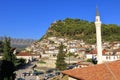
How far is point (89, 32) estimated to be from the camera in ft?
365

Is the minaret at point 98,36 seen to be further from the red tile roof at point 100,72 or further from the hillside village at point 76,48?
the hillside village at point 76,48

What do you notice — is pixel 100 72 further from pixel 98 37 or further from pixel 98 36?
pixel 98 36

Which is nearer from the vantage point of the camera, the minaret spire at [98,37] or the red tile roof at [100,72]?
the red tile roof at [100,72]

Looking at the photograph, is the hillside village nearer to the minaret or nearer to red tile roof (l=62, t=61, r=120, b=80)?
the minaret

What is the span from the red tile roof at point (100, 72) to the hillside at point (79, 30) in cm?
7805

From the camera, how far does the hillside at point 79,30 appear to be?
10708cm

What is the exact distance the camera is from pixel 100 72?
72.2 ft

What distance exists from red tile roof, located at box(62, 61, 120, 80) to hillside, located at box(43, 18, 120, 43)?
78049 mm

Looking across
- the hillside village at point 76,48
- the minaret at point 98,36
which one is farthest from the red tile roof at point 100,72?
the hillside village at point 76,48

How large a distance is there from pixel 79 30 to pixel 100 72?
94.6m

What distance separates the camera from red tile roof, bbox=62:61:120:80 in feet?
68.3

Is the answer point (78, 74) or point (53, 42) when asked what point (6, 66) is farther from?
point (53, 42)

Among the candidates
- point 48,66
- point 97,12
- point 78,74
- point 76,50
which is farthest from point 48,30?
point 78,74

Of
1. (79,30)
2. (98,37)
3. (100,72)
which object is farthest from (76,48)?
(100,72)
